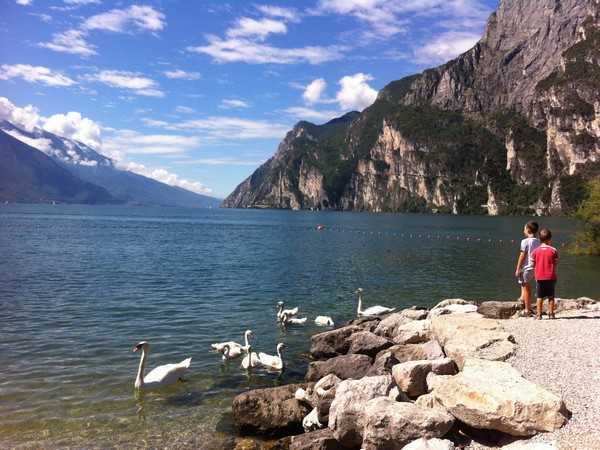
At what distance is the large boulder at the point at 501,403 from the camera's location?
328 inches

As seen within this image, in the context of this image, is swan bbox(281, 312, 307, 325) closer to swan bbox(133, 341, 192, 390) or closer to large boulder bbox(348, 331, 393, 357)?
large boulder bbox(348, 331, 393, 357)

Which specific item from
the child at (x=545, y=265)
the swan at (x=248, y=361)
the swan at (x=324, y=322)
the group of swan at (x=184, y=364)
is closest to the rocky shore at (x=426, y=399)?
the child at (x=545, y=265)

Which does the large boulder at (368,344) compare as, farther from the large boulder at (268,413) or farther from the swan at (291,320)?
the swan at (291,320)

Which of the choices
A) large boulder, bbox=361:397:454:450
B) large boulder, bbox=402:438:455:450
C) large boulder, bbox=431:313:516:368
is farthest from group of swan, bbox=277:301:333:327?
large boulder, bbox=402:438:455:450

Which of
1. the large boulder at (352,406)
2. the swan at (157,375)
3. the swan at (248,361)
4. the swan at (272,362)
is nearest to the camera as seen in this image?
the large boulder at (352,406)

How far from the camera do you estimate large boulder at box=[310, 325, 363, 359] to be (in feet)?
56.6

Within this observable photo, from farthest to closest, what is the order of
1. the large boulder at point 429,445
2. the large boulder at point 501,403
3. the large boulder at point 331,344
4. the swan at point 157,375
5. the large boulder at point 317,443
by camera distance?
→ the large boulder at point 331,344 < the swan at point 157,375 < the large boulder at point 317,443 < the large boulder at point 501,403 < the large boulder at point 429,445

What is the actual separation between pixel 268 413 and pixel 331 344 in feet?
20.9

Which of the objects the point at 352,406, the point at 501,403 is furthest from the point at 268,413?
the point at 501,403

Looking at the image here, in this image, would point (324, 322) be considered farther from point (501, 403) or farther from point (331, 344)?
point (501, 403)

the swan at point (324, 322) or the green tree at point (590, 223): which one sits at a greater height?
the green tree at point (590, 223)

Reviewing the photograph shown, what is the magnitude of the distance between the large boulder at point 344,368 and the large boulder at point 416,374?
2.30m

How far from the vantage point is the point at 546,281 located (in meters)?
15.9

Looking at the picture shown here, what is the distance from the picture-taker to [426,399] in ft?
32.1
